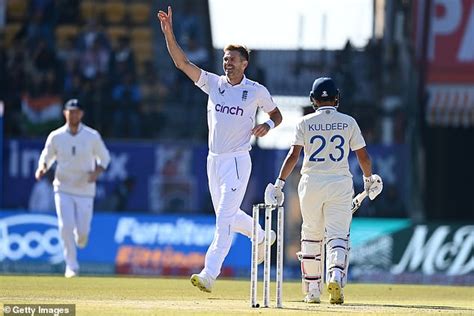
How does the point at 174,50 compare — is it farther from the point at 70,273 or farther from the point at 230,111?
the point at 70,273

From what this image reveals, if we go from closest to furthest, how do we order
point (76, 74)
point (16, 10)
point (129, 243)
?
point (129, 243), point (76, 74), point (16, 10)

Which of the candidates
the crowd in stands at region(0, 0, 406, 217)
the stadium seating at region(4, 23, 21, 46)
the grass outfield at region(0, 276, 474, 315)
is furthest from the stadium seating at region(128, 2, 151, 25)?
the grass outfield at region(0, 276, 474, 315)

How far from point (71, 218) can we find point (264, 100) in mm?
5367

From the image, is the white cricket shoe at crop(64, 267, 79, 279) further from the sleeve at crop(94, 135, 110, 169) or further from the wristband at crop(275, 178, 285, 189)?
the wristband at crop(275, 178, 285, 189)

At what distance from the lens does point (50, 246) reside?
72.6 feet

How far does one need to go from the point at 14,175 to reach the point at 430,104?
23.4 ft

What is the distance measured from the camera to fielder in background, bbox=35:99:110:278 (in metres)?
17.4

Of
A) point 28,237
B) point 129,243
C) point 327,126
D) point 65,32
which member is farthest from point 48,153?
point 65,32

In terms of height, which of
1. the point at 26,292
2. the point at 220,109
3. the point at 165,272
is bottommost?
the point at 165,272

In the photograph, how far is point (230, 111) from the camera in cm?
1246

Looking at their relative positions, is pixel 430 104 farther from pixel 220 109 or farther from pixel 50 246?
pixel 220 109

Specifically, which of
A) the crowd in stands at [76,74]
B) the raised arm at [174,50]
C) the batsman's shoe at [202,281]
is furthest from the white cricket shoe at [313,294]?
the crowd in stands at [76,74]

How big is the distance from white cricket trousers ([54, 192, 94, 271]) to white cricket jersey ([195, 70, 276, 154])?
520 centimetres

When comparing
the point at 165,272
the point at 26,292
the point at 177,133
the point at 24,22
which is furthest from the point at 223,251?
the point at 24,22
